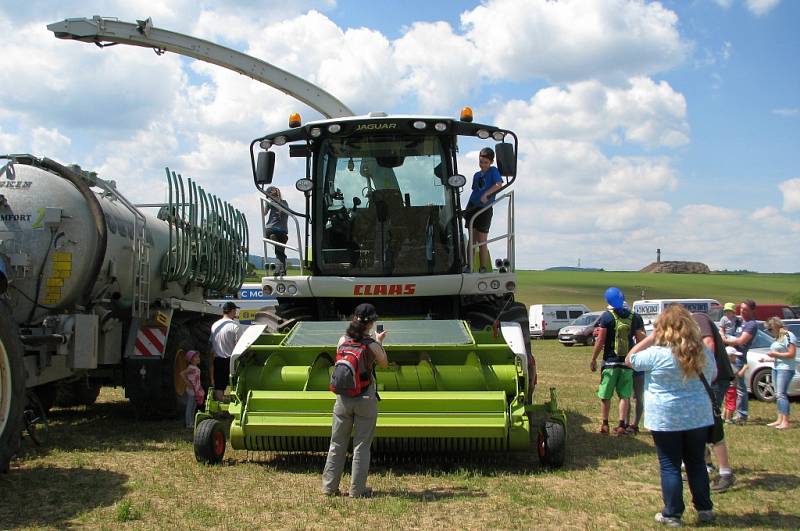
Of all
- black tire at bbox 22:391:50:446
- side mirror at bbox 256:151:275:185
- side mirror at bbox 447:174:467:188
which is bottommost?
black tire at bbox 22:391:50:446

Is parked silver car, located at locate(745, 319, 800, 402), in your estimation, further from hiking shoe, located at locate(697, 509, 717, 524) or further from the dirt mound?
the dirt mound

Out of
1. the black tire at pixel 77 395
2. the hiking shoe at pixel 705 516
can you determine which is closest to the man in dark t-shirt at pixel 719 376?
the hiking shoe at pixel 705 516

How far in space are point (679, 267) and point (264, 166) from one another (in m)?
99.7

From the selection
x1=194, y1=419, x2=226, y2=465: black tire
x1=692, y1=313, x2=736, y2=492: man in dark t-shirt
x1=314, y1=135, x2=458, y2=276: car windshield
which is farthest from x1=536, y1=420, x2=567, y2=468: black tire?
x1=194, y1=419, x2=226, y2=465: black tire

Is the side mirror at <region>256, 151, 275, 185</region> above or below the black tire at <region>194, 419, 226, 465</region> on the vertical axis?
above

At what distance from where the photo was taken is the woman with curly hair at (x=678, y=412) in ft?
17.9

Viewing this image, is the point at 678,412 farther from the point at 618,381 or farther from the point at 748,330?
the point at 748,330

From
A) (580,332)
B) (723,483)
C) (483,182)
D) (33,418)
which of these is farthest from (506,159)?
(580,332)

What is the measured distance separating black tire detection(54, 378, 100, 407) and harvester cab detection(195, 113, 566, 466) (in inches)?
132

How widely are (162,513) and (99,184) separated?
5.20 metres

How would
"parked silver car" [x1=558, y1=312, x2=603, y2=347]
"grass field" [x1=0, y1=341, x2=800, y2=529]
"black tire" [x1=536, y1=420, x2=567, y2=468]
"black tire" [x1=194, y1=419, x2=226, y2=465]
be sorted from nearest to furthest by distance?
"grass field" [x1=0, y1=341, x2=800, y2=529], "black tire" [x1=536, y1=420, x2=567, y2=468], "black tire" [x1=194, y1=419, x2=226, y2=465], "parked silver car" [x1=558, y1=312, x2=603, y2=347]

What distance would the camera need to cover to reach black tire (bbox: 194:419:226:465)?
719 cm

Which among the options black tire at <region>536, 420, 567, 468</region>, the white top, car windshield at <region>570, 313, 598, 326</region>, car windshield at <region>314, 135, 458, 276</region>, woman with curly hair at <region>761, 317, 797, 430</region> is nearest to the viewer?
black tire at <region>536, 420, 567, 468</region>

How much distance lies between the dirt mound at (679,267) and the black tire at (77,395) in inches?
3759
